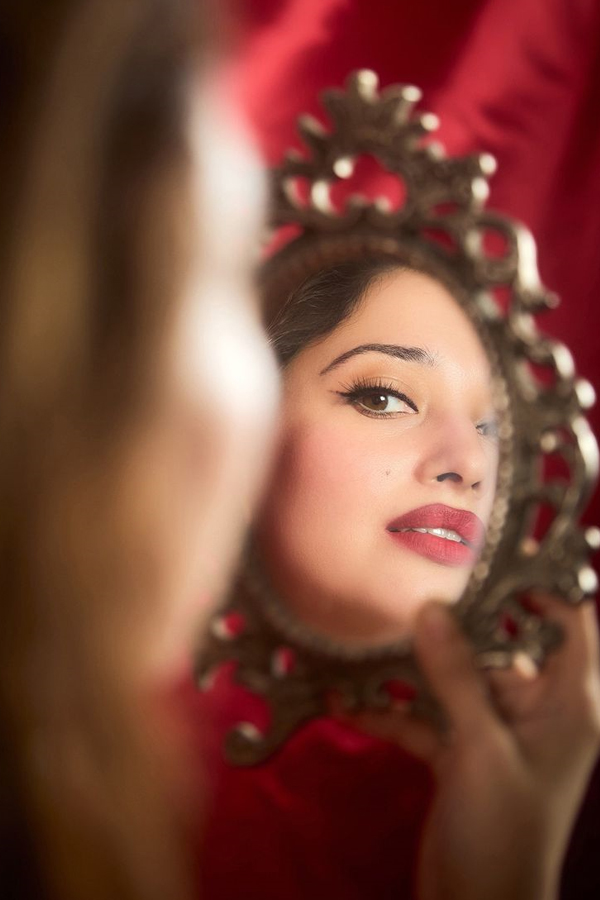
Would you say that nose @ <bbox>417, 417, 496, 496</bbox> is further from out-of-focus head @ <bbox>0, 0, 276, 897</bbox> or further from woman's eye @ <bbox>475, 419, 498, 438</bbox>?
out-of-focus head @ <bbox>0, 0, 276, 897</bbox>

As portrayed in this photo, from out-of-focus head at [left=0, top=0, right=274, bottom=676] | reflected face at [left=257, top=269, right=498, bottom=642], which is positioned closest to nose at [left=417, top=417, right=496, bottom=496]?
reflected face at [left=257, top=269, right=498, bottom=642]

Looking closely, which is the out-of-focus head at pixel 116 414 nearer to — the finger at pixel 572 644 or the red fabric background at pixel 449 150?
the red fabric background at pixel 449 150

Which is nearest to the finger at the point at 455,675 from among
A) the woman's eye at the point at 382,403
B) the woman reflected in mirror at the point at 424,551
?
the woman reflected in mirror at the point at 424,551

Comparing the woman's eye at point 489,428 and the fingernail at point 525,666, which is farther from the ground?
the woman's eye at point 489,428

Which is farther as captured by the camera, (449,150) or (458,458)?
(449,150)

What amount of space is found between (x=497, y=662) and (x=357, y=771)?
0.15 metres

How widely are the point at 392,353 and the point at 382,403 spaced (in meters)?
0.03

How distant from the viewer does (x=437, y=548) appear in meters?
0.49

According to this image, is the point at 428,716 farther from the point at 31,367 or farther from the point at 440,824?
the point at 31,367

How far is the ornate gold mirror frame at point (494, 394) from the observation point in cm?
46

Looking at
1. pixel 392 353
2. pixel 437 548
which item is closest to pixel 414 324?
pixel 392 353

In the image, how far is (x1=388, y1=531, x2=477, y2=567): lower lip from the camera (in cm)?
48

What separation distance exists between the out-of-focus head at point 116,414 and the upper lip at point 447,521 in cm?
10

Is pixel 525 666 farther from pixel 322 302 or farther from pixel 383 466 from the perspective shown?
pixel 322 302
